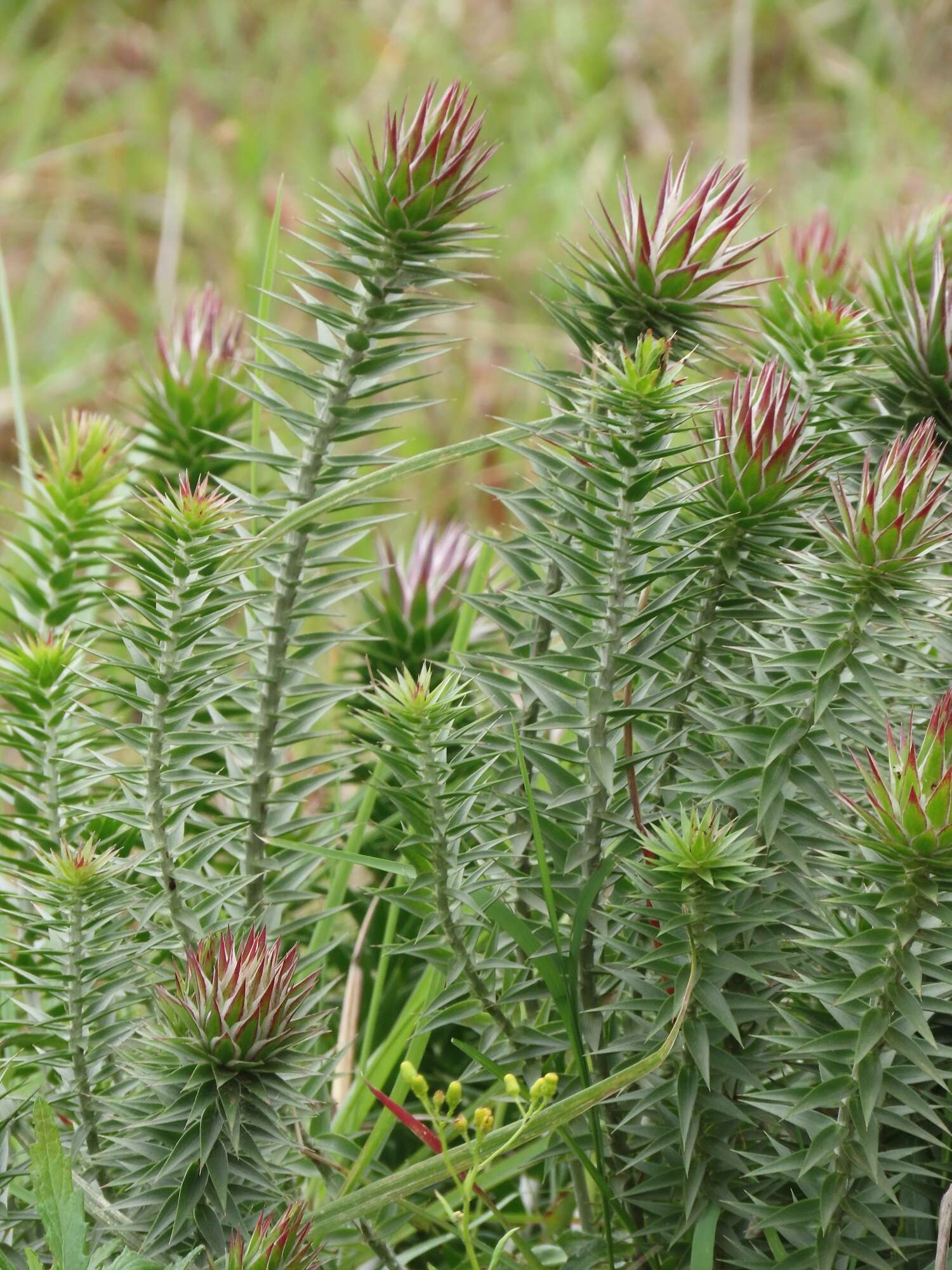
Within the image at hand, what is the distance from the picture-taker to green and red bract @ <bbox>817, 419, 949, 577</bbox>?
1017 millimetres

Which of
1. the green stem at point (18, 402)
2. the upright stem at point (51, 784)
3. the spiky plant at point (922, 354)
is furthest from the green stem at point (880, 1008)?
the green stem at point (18, 402)

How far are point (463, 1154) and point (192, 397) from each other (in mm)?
1072

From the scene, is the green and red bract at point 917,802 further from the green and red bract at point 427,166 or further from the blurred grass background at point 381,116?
the blurred grass background at point 381,116

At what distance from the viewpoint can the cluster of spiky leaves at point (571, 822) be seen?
3.44ft

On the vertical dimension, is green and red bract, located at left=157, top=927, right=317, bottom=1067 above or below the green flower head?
→ below

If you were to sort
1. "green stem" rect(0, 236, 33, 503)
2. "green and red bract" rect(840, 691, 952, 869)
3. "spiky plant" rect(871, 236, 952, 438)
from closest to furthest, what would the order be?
1. "green and red bract" rect(840, 691, 952, 869)
2. "spiky plant" rect(871, 236, 952, 438)
3. "green stem" rect(0, 236, 33, 503)

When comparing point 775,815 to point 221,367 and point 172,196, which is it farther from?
point 172,196

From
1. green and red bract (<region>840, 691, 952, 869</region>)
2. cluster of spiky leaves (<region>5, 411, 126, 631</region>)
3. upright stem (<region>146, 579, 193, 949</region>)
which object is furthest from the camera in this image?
cluster of spiky leaves (<region>5, 411, 126, 631</region>)

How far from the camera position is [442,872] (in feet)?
3.78

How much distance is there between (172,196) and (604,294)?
2.77 metres

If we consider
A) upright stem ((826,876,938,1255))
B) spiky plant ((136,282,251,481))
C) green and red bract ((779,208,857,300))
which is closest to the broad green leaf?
upright stem ((826,876,938,1255))

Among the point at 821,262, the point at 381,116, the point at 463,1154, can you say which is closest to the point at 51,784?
the point at 463,1154

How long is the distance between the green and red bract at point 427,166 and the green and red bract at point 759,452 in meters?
0.30

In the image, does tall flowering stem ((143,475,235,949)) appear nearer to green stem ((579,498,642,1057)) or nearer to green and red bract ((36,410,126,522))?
green stem ((579,498,642,1057))
